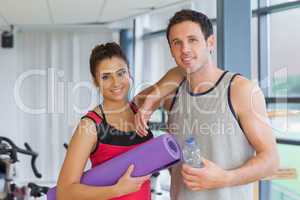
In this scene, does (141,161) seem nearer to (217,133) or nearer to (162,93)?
(217,133)

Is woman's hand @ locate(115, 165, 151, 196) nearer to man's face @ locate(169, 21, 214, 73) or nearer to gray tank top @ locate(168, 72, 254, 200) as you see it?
gray tank top @ locate(168, 72, 254, 200)

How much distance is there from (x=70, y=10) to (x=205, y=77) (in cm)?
386

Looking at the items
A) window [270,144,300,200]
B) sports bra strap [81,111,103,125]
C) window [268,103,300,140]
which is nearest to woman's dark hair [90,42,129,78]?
sports bra strap [81,111,103,125]

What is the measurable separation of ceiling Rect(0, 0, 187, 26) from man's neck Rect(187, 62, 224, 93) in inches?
128

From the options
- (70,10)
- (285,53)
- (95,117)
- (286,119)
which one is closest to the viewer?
(95,117)

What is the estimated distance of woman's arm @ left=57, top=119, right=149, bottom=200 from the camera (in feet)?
4.00

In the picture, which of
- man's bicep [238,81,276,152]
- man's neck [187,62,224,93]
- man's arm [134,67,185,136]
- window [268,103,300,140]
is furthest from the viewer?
window [268,103,300,140]

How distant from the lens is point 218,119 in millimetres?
1312

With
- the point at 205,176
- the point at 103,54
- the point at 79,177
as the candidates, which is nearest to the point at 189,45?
the point at 103,54

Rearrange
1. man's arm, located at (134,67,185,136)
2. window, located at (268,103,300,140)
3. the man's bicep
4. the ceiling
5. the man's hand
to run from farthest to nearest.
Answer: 1. the ceiling
2. window, located at (268,103,300,140)
3. man's arm, located at (134,67,185,136)
4. the man's bicep
5. the man's hand

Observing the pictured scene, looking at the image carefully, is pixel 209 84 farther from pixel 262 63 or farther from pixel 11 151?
pixel 11 151

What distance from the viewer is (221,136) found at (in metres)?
1.31

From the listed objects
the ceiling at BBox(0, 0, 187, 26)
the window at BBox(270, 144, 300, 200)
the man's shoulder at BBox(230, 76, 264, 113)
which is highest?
the ceiling at BBox(0, 0, 187, 26)

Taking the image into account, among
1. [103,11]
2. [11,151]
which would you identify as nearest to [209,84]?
[11,151]
